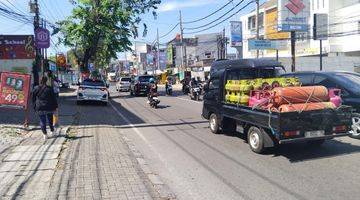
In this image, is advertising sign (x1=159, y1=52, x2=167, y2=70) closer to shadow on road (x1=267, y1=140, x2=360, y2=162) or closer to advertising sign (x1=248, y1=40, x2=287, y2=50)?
advertising sign (x1=248, y1=40, x2=287, y2=50)

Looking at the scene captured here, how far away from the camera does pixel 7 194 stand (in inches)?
301

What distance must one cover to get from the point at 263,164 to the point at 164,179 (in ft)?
7.19

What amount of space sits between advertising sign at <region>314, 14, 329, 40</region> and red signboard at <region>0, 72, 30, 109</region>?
121ft

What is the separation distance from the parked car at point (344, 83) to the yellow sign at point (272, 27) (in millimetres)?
43364

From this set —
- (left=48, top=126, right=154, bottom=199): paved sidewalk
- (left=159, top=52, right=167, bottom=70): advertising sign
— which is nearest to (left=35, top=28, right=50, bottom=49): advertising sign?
(left=48, top=126, right=154, bottom=199): paved sidewalk

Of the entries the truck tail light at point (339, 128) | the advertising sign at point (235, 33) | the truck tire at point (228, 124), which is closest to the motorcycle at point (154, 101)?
the truck tire at point (228, 124)

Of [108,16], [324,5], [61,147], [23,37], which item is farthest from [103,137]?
[324,5]

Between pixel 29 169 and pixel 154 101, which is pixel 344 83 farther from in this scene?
pixel 154 101

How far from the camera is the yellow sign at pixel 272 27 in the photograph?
56969 mm

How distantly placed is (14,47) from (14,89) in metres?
28.9

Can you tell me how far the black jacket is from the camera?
43.7 ft

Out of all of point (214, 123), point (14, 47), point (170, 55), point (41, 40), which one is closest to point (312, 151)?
point (214, 123)

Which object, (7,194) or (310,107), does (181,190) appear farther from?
(310,107)

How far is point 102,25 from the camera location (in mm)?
40531
